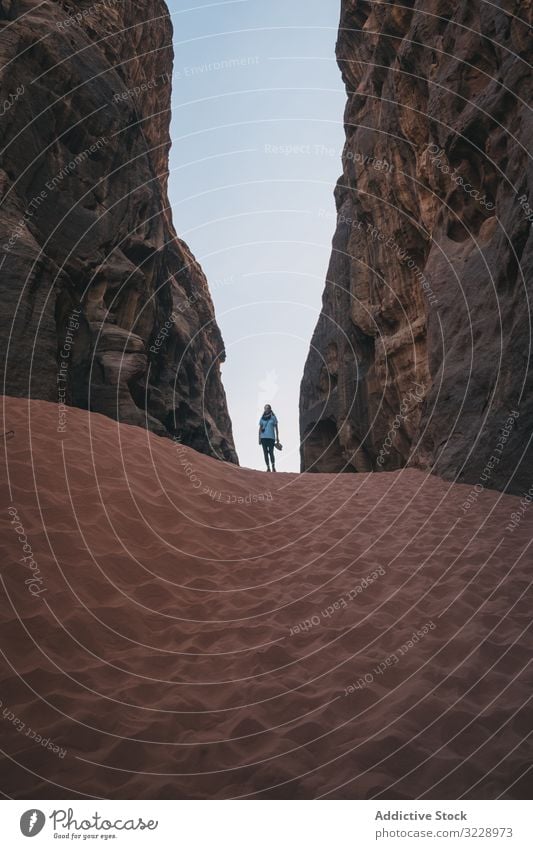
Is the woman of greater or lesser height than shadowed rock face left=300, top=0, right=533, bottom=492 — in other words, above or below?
below

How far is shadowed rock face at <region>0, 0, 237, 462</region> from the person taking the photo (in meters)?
13.7

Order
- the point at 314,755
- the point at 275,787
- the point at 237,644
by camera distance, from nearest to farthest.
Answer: the point at 275,787, the point at 314,755, the point at 237,644

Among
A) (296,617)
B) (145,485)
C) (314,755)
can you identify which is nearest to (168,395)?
(145,485)

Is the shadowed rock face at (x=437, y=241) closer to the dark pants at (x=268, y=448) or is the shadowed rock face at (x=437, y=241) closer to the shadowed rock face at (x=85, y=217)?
the dark pants at (x=268, y=448)

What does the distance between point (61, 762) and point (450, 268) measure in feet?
48.5

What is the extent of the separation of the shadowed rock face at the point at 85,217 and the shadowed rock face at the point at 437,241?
11072mm

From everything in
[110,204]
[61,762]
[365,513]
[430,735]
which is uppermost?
[110,204]

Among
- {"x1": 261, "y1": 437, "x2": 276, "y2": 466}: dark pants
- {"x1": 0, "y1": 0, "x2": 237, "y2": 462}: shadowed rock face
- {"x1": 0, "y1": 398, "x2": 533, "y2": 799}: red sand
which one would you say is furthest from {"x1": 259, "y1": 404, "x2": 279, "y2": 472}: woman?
{"x1": 0, "y1": 398, "x2": 533, "y2": 799}: red sand

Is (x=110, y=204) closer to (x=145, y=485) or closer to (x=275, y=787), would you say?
(x=145, y=485)

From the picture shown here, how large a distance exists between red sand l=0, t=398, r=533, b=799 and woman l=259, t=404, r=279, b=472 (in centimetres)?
763

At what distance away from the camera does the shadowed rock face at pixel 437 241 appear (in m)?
10.0

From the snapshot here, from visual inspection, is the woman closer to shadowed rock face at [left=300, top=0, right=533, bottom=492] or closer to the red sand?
shadowed rock face at [left=300, top=0, right=533, bottom=492]

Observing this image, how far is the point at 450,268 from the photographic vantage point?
46.6 feet

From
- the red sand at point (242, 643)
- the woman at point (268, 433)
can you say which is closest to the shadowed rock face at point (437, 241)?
the red sand at point (242, 643)
